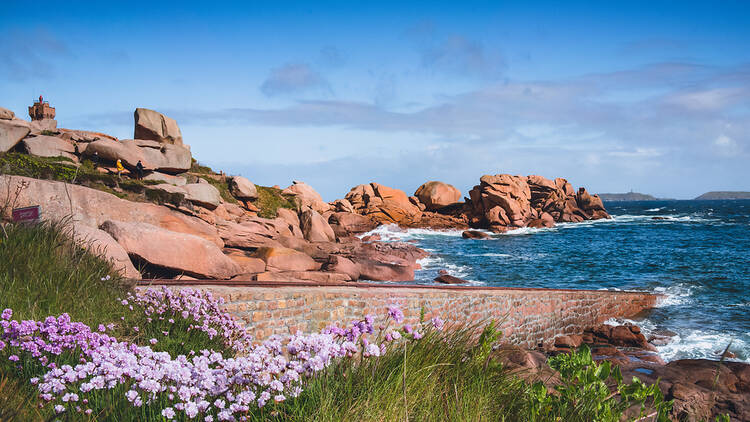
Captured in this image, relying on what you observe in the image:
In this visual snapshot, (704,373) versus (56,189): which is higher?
(56,189)

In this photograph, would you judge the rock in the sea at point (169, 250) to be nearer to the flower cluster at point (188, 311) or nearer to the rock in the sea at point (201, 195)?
the flower cluster at point (188, 311)

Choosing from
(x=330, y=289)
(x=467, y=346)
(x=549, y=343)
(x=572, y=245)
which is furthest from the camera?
(x=572, y=245)

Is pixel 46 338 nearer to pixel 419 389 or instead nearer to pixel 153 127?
pixel 419 389

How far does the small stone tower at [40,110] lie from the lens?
42.2m

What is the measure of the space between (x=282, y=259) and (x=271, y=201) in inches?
641

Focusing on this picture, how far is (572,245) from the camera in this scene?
4022 cm

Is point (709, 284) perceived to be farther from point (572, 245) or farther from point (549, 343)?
point (572, 245)

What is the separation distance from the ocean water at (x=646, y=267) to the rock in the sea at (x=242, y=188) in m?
13.3

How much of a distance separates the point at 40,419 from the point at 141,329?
351 cm

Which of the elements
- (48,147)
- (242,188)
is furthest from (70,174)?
(242,188)

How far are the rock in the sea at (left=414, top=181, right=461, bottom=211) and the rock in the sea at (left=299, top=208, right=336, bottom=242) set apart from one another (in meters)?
25.6

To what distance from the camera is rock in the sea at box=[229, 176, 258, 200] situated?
111ft

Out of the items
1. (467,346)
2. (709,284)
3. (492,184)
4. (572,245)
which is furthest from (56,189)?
(492,184)

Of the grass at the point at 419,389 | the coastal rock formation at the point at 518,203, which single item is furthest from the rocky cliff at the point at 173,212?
the grass at the point at 419,389
